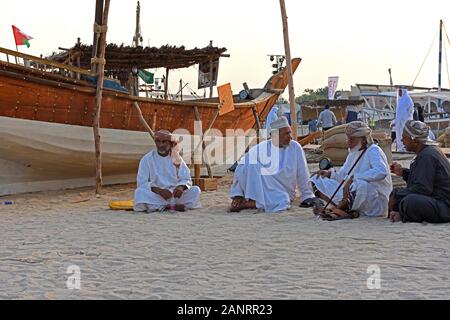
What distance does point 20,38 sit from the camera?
12359mm

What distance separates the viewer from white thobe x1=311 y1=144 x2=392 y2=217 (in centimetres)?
→ 627

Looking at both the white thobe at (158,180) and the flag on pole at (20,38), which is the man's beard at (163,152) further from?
the flag on pole at (20,38)

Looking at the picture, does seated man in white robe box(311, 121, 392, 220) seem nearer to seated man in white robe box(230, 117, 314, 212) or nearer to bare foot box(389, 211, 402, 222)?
bare foot box(389, 211, 402, 222)

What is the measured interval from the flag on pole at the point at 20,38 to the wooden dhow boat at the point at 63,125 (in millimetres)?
2524

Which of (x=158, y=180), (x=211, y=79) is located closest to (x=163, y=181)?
(x=158, y=180)

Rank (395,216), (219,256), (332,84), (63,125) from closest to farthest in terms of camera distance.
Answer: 1. (219,256)
2. (395,216)
3. (63,125)
4. (332,84)

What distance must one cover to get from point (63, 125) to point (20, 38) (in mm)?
3939

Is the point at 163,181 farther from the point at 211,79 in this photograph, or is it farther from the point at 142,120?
the point at 211,79

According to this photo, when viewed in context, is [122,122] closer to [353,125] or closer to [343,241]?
[353,125]

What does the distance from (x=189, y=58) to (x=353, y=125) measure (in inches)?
249

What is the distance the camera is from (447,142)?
1716 centimetres

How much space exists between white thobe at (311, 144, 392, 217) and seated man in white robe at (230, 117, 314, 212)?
3.12ft

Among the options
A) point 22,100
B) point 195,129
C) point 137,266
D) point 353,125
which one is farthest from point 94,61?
point 137,266

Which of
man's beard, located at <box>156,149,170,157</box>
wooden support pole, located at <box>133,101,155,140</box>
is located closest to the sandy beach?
man's beard, located at <box>156,149,170,157</box>
